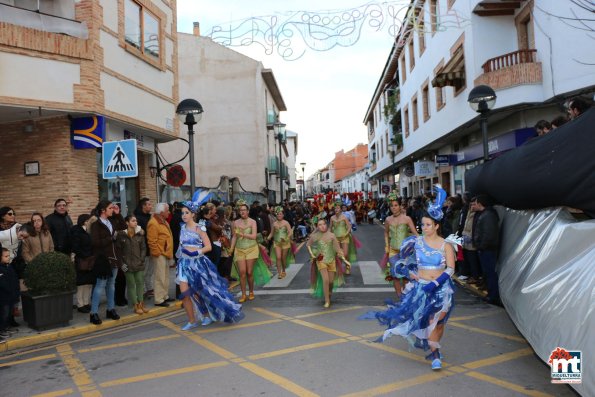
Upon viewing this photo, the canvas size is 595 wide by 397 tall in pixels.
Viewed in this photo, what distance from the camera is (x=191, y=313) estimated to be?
6.75 m

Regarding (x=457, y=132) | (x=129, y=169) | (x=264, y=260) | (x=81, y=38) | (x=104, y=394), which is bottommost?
(x=104, y=394)

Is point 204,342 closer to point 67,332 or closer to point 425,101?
point 67,332

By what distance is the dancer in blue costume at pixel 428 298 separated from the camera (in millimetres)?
4672

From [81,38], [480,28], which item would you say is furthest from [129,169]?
[480,28]

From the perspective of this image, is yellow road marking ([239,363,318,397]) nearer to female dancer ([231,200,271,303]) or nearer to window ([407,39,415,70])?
female dancer ([231,200,271,303])

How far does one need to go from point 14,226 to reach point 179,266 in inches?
115

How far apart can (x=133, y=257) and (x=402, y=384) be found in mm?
4748

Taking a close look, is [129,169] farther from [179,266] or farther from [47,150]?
[47,150]

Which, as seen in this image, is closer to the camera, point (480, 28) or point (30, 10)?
point (30, 10)

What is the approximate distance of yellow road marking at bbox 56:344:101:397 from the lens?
174 inches

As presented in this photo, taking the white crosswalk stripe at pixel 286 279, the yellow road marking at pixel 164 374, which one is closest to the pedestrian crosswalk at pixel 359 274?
the white crosswalk stripe at pixel 286 279

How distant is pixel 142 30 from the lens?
44.9 feet

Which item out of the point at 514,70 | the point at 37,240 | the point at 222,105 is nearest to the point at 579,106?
the point at 514,70

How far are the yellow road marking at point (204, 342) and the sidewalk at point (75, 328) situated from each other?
0.63m
